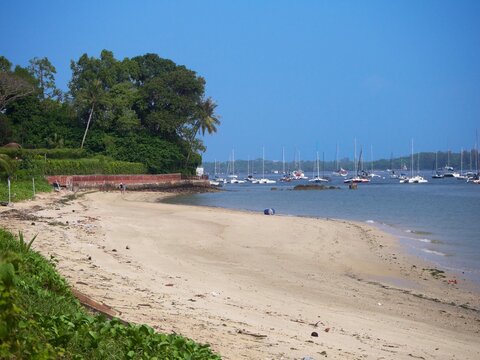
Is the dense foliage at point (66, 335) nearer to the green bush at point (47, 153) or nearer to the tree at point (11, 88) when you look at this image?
the green bush at point (47, 153)

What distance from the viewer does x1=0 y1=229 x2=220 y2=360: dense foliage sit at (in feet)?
14.9

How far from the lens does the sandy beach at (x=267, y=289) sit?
8.22 m

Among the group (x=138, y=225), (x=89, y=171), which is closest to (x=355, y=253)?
(x=138, y=225)

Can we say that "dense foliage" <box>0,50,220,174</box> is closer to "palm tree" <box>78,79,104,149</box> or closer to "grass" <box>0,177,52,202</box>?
"palm tree" <box>78,79,104,149</box>

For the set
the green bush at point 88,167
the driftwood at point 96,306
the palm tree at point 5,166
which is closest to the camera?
the driftwood at point 96,306

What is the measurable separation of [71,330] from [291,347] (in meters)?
3.03

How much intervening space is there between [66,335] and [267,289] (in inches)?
300

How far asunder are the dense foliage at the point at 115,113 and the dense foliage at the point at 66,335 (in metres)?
58.4

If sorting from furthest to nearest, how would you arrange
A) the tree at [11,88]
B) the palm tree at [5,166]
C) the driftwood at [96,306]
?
the tree at [11,88], the palm tree at [5,166], the driftwood at [96,306]

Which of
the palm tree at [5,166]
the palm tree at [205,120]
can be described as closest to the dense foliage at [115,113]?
the palm tree at [205,120]

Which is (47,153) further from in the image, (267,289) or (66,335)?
(66,335)

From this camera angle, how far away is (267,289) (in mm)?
12664

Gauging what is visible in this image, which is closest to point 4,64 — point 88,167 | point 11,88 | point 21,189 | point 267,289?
point 11,88

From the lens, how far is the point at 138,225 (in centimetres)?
2462
